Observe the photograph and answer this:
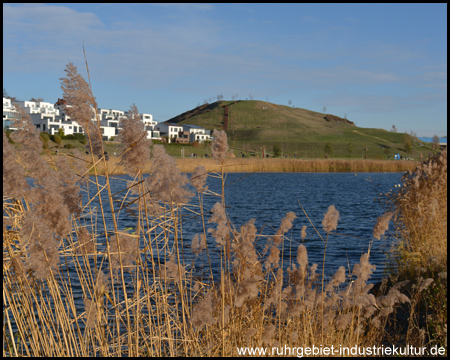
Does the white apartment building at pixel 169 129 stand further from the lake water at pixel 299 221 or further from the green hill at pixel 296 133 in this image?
the lake water at pixel 299 221

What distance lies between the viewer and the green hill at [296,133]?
107562 millimetres

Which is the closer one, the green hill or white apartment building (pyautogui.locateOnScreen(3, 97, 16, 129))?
white apartment building (pyautogui.locateOnScreen(3, 97, 16, 129))

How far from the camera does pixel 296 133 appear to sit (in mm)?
134375

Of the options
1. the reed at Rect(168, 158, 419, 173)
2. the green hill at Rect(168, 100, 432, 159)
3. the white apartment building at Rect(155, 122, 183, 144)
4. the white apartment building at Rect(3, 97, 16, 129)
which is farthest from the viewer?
the white apartment building at Rect(155, 122, 183, 144)

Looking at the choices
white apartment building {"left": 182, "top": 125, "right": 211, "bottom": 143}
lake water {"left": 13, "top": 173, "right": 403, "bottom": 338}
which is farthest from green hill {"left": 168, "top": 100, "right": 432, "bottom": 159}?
lake water {"left": 13, "top": 173, "right": 403, "bottom": 338}

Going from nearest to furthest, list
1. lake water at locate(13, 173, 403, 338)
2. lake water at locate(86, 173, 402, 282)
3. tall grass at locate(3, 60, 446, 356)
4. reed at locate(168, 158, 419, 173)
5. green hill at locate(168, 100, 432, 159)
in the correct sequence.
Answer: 1. tall grass at locate(3, 60, 446, 356)
2. lake water at locate(13, 173, 403, 338)
3. lake water at locate(86, 173, 402, 282)
4. reed at locate(168, 158, 419, 173)
5. green hill at locate(168, 100, 432, 159)

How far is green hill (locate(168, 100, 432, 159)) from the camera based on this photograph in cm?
10756

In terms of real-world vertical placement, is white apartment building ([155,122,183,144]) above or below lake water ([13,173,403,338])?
above

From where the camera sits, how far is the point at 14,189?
10.1 feet

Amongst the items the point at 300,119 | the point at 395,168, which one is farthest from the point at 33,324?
the point at 300,119

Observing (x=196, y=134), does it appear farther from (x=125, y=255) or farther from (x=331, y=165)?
(x=125, y=255)

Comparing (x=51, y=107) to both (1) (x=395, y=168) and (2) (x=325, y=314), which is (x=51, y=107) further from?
(2) (x=325, y=314)

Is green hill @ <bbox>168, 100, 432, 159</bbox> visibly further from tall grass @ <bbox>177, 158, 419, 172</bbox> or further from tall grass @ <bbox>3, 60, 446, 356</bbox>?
tall grass @ <bbox>3, 60, 446, 356</bbox>

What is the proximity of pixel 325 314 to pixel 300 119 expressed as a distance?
159 metres
